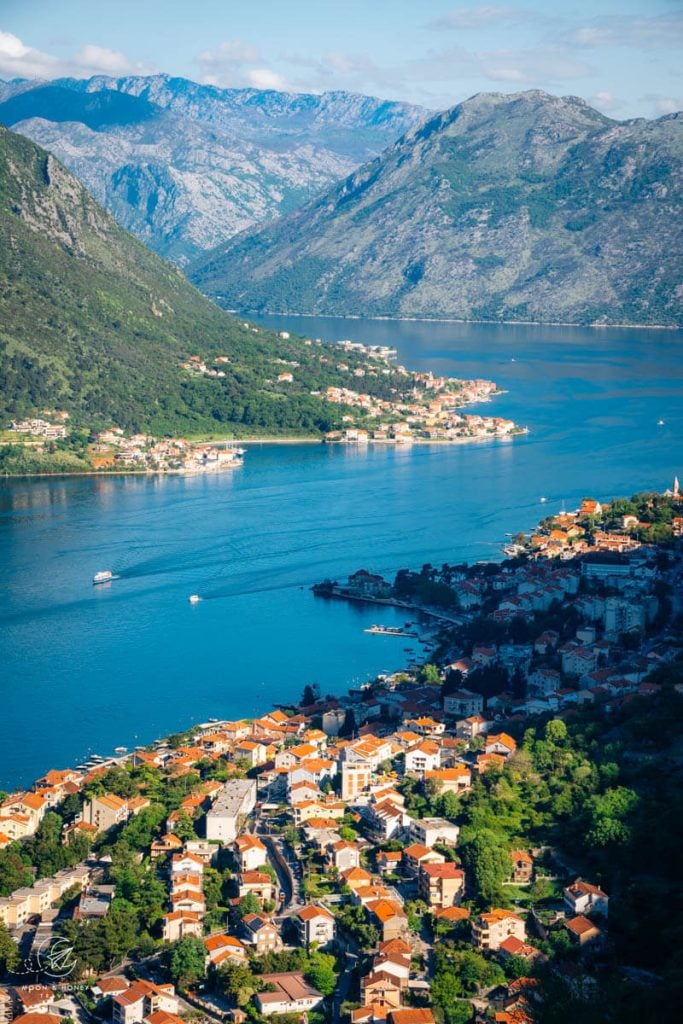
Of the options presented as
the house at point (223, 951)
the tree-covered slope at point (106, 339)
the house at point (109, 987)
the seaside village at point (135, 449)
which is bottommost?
the house at point (109, 987)

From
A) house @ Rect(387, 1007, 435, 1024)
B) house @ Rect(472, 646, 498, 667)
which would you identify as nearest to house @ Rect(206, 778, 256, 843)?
house @ Rect(387, 1007, 435, 1024)

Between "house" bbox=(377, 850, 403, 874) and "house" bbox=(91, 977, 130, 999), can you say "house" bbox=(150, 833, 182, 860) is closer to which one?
"house" bbox=(377, 850, 403, 874)

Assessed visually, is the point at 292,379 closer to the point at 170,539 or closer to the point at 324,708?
the point at 170,539

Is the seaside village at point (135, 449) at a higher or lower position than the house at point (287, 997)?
higher

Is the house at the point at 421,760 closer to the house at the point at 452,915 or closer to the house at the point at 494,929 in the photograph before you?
the house at the point at 452,915

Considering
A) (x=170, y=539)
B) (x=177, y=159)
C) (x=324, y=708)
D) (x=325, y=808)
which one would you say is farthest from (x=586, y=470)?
(x=177, y=159)

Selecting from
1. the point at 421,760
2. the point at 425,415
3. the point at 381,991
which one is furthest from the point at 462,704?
the point at 425,415

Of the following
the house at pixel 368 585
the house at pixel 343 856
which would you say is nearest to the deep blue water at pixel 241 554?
the house at pixel 368 585
